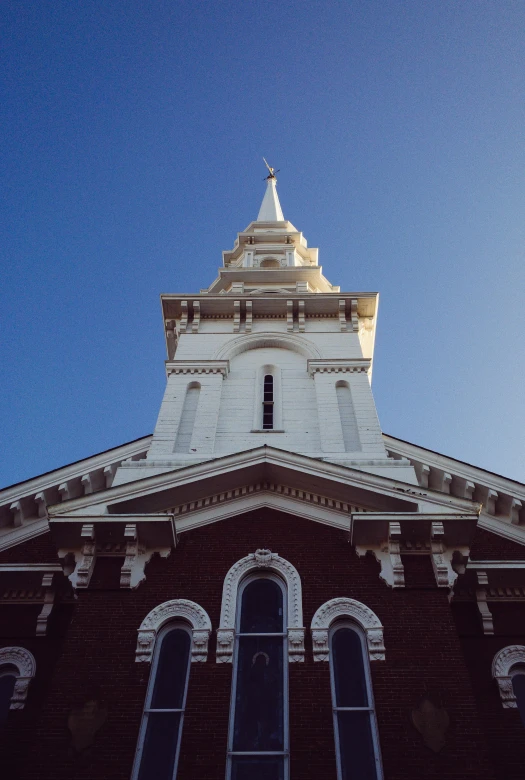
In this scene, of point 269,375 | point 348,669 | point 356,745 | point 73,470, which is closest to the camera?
point 356,745

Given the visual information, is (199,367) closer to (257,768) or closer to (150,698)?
(150,698)

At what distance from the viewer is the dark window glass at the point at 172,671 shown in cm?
1090

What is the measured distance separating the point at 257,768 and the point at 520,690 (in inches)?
205

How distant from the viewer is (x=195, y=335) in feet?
70.2

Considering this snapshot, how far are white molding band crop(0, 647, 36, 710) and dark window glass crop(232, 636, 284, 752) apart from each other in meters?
3.98

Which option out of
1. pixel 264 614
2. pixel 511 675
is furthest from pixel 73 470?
pixel 511 675

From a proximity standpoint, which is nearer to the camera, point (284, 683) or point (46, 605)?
point (284, 683)

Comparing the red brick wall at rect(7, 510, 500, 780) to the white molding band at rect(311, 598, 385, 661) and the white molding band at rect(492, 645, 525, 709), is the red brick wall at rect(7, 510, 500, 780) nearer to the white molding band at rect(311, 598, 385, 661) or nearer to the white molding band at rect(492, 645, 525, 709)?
the white molding band at rect(311, 598, 385, 661)

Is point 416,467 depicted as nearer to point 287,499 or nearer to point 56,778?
point 287,499

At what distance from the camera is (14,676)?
12.7 metres

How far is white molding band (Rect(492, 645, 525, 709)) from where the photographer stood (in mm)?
11963

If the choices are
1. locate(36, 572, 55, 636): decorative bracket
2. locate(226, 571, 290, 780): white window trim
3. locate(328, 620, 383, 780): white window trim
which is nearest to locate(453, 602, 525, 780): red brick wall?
locate(328, 620, 383, 780): white window trim

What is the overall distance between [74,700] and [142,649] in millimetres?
1272

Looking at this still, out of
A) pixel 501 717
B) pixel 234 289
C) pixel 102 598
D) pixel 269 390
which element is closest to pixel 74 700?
pixel 102 598
